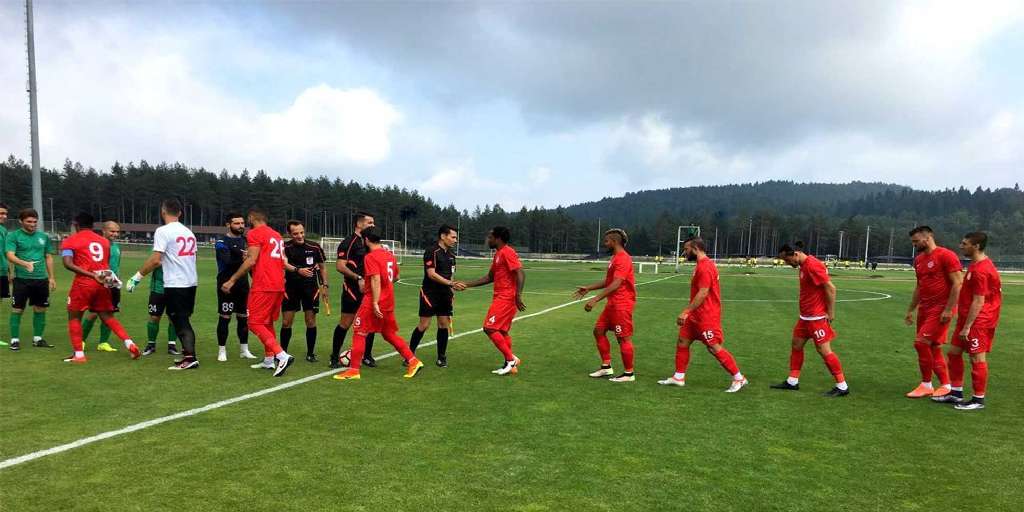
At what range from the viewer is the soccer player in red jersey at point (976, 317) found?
6.63 m

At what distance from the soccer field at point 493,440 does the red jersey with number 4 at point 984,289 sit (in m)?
1.12

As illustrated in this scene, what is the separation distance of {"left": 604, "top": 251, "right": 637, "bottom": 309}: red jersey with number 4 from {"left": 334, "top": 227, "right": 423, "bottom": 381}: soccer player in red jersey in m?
3.05

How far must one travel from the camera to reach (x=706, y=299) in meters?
7.34

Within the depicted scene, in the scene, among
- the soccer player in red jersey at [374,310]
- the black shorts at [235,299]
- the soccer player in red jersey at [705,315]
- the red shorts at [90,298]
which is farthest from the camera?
the black shorts at [235,299]

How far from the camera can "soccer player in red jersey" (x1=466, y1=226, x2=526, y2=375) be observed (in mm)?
8023

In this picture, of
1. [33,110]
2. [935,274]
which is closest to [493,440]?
[935,274]

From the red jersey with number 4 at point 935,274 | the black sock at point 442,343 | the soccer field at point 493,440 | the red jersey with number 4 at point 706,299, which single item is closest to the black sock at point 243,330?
the soccer field at point 493,440

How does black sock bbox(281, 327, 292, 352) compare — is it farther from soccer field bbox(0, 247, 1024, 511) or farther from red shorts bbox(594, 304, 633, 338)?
red shorts bbox(594, 304, 633, 338)

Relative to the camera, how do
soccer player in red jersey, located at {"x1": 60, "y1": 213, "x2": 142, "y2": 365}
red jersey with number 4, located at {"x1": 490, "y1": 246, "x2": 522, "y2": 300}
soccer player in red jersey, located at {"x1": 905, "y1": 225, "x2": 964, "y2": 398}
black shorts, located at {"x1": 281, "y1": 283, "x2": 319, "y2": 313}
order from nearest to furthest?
soccer player in red jersey, located at {"x1": 905, "y1": 225, "x2": 964, "y2": 398}
red jersey with number 4, located at {"x1": 490, "y1": 246, "x2": 522, "y2": 300}
soccer player in red jersey, located at {"x1": 60, "y1": 213, "x2": 142, "y2": 365}
black shorts, located at {"x1": 281, "y1": 283, "x2": 319, "y2": 313}

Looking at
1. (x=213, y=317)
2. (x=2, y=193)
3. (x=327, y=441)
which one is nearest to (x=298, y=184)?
(x=2, y=193)

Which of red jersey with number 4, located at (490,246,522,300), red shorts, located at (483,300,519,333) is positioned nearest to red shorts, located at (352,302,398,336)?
red shorts, located at (483,300,519,333)

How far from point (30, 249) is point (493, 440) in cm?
942

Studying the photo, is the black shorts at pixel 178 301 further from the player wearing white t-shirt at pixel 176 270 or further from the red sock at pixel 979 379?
the red sock at pixel 979 379

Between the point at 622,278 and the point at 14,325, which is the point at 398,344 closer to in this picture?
the point at 622,278
